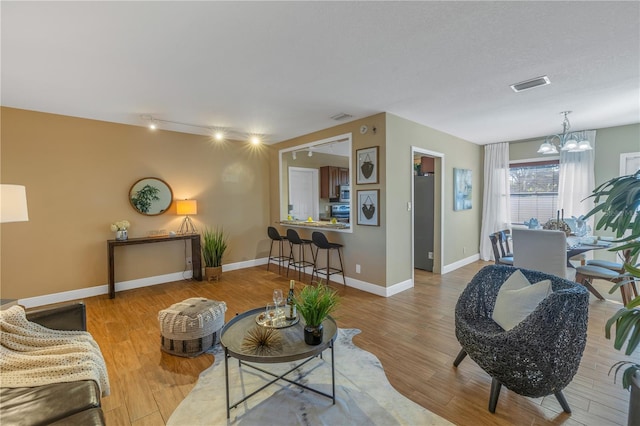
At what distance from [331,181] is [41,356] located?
6151mm

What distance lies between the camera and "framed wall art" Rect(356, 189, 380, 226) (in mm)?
4070

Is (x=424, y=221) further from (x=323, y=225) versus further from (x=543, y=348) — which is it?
(x=543, y=348)

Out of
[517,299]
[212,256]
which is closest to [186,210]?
[212,256]

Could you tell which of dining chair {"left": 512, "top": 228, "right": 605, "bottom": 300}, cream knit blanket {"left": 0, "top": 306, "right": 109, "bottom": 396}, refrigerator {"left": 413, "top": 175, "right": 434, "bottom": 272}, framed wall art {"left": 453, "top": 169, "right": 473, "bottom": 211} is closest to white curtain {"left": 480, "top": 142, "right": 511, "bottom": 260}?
framed wall art {"left": 453, "top": 169, "right": 473, "bottom": 211}

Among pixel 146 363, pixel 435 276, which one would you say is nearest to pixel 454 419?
pixel 146 363

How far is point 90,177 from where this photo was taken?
13.7 ft

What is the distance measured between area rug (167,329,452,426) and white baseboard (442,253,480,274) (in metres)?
3.43

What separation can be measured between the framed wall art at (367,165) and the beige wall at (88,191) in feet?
8.87

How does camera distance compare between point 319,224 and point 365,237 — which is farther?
point 319,224

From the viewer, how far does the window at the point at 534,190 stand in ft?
18.1

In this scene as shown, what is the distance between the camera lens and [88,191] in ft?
13.7

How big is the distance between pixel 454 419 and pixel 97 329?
3.54 m

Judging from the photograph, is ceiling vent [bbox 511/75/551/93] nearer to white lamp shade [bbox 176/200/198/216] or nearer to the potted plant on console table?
the potted plant on console table

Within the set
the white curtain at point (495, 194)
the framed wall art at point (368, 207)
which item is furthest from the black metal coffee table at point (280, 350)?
the white curtain at point (495, 194)
